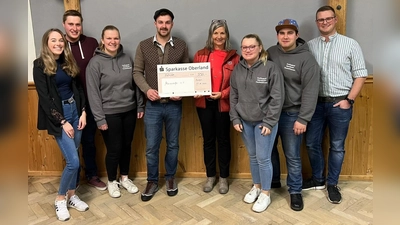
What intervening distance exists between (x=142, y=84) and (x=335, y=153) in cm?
170

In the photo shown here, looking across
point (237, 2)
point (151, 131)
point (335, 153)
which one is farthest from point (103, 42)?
point (335, 153)

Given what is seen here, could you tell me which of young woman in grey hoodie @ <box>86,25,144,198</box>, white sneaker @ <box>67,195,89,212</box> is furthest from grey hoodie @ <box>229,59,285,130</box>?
white sneaker @ <box>67,195,89,212</box>

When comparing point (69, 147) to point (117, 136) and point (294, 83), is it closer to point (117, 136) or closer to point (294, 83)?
point (117, 136)

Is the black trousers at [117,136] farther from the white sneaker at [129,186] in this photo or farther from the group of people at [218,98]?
the white sneaker at [129,186]

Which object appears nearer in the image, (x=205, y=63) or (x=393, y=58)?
(x=393, y=58)

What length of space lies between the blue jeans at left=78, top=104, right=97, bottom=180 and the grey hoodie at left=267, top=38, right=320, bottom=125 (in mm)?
1636

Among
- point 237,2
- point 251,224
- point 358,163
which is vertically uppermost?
point 237,2

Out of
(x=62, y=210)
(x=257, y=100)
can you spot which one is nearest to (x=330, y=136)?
(x=257, y=100)

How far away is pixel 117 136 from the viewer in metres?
2.77

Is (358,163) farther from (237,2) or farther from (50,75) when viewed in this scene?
(50,75)

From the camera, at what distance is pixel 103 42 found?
266 centimetres

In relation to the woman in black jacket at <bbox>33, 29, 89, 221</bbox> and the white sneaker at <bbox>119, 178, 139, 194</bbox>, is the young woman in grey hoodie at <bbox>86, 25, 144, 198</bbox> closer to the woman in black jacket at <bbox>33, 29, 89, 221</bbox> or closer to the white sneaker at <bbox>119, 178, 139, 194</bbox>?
the woman in black jacket at <bbox>33, 29, 89, 221</bbox>

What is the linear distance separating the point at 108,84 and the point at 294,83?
1.45 meters

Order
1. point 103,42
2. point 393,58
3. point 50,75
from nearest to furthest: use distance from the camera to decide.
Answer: point 393,58, point 50,75, point 103,42
